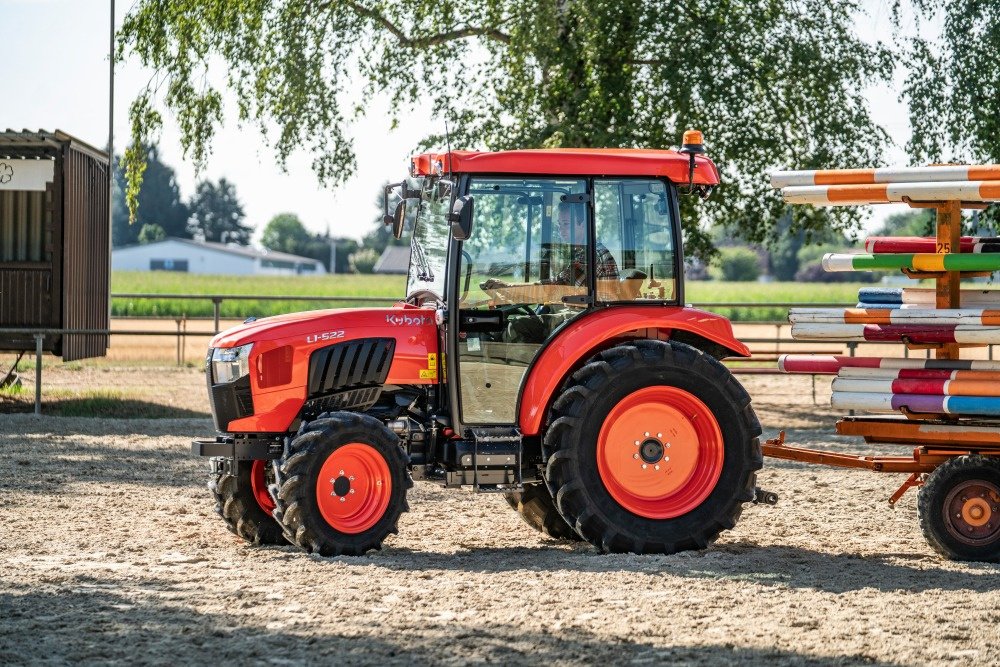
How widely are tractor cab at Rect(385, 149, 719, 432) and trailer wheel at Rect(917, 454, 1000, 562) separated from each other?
1766mm

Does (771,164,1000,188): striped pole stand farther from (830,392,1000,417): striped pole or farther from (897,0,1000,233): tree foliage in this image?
(897,0,1000,233): tree foliage

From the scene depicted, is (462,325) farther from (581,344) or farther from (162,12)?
(162,12)

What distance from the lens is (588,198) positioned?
313 inches

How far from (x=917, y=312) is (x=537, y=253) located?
211 cm

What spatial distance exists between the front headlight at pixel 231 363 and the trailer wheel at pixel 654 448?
5.62 feet

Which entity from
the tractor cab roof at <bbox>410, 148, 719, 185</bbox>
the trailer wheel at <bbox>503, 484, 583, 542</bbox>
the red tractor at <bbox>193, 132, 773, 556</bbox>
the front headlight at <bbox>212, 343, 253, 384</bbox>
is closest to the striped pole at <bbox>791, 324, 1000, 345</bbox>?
the red tractor at <bbox>193, 132, 773, 556</bbox>

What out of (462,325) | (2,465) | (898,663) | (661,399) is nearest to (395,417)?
(462,325)

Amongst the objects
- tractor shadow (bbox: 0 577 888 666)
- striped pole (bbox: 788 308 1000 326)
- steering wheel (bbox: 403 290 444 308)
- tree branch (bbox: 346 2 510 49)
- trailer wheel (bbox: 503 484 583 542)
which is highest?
tree branch (bbox: 346 2 510 49)

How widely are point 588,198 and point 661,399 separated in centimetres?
120

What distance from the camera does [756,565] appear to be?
7523mm

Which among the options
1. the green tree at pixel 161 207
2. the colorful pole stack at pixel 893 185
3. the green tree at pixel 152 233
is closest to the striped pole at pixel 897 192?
the colorful pole stack at pixel 893 185

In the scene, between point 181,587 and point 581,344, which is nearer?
point 181,587

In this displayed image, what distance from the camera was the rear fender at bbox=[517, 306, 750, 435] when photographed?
7809 mm

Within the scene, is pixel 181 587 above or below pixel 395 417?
below
